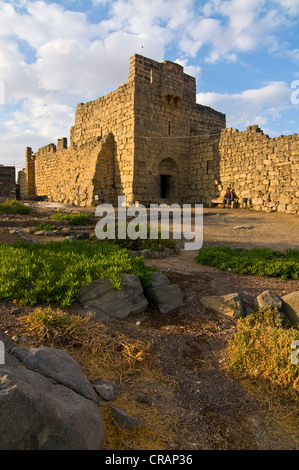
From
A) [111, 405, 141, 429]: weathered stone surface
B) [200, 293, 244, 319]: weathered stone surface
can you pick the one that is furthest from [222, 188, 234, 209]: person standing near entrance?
[111, 405, 141, 429]: weathered stone surface

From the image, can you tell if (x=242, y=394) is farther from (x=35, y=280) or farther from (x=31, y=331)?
(x=35, y=280)

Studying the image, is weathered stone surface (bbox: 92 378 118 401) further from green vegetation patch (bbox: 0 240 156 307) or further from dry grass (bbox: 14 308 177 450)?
green vegetation patch (bbox: 0 240 156 307)

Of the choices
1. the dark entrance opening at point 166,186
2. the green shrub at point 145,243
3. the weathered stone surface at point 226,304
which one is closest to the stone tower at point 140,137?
the dark entrance opening at point 166,186

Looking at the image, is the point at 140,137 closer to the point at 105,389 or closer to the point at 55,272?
the point at 55,272

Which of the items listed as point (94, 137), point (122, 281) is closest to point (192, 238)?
point (122, 281)

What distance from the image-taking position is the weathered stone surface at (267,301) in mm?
4152

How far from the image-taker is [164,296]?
434cm

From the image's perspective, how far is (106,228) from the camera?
7758 millimetres

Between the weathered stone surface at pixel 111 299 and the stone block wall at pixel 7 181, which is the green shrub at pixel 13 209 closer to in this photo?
the stone block wall at pixel 7 181

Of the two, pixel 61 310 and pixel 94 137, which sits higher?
pixel 94 137

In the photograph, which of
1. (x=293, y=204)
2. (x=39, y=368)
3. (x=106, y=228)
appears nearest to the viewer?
(x=39, y=368)

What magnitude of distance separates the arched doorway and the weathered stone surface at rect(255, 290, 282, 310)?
12.3 metres

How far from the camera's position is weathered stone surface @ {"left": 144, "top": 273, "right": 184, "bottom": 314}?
426cm
